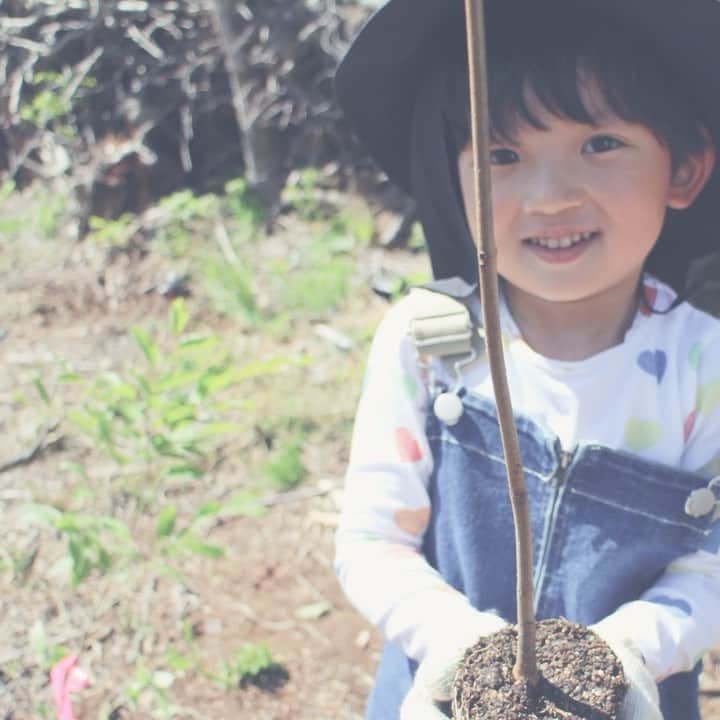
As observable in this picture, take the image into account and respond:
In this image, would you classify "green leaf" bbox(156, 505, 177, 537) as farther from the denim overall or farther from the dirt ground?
the denim overall

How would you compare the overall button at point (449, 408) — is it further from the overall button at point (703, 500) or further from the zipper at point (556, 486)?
the overall button at point (703, 500)

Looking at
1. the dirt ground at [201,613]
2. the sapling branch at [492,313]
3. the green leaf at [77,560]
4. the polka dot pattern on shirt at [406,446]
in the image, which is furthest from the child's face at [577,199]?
the dirt ground at [201,613]

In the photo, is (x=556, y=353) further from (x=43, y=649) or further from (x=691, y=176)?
(x=43, y=649)

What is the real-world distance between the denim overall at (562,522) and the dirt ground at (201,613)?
0.89m

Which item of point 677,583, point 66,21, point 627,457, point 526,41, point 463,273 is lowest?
point 677,583

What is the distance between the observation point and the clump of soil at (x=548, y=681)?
1223 millimetres

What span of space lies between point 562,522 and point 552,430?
17 cm

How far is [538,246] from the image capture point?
1.58m

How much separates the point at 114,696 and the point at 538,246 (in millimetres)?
1669

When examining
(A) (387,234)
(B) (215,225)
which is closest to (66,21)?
(B) (215,225)

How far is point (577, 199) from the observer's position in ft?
4.92

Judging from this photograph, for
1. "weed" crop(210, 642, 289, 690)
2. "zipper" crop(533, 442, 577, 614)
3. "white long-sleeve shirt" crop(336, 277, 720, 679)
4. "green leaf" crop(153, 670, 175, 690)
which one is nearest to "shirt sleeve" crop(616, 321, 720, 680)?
"white long-sleeve shirt" crop(336, 277, 720, 679)

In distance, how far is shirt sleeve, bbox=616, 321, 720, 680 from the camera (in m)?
1.52

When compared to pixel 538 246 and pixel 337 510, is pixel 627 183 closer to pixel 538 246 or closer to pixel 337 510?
pixel 538 246
